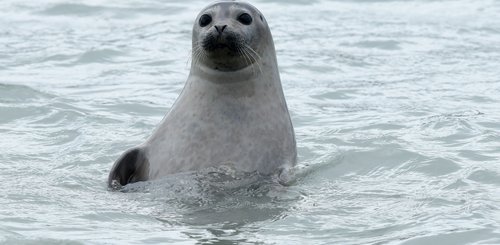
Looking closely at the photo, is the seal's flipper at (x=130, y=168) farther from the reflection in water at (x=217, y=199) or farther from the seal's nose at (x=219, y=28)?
the seal's nose at (x=219, y=28)

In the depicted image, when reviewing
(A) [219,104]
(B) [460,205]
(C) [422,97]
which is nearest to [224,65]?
(A) [219,104]

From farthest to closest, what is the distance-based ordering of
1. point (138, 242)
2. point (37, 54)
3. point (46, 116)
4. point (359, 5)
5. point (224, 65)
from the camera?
point (359, 5)
point (37, 54)
point (46, 116)
point (224, 65)
point (138, 242)

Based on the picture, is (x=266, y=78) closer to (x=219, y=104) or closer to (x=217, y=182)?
(x=219, y=104)

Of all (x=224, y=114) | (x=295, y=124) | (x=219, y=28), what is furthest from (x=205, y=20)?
(x=295, y=124)

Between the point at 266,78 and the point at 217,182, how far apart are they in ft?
3.29

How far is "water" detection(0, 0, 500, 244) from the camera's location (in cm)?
812

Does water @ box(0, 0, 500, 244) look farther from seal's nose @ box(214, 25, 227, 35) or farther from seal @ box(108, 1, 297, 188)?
seal's nose @ box(214, 25, 227, 35)

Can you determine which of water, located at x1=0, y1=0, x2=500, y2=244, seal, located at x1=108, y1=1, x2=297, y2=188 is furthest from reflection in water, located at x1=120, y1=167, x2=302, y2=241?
seal, located at x1=108, y1=1, x2=297, y2=188

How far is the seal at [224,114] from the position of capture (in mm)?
9109

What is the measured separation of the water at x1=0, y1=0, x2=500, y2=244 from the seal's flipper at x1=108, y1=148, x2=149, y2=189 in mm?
203

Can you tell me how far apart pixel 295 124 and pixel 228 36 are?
318 cm

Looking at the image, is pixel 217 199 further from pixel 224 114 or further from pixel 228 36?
pixel 228 36

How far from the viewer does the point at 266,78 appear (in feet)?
31.3

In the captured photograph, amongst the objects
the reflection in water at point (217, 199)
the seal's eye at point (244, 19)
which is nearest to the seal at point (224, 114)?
the seal's eye at point (244, 19)
